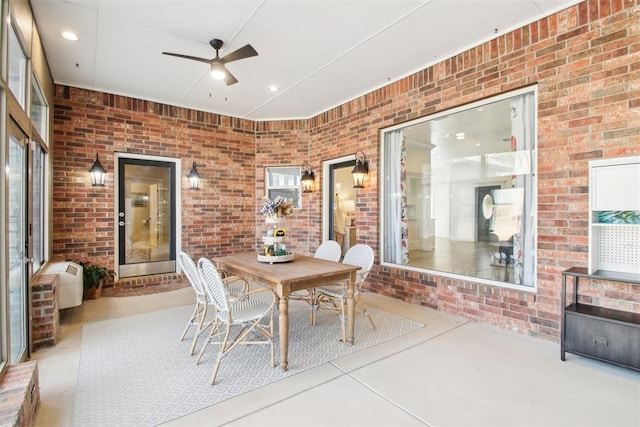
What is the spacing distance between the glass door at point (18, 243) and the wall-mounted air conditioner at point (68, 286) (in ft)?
2.94

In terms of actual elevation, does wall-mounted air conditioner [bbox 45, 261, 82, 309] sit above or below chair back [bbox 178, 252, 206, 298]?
below

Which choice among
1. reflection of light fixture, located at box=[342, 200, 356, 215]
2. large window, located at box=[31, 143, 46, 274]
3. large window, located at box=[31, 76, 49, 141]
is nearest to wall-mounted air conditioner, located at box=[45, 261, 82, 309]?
large window, located at box=[31, 143, 46, 274]

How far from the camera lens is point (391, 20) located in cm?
300

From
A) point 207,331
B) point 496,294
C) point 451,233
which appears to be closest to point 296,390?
point 207,331

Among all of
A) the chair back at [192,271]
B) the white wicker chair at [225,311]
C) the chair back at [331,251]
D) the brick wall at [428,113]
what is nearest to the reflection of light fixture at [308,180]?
the brick wall at [428,113]

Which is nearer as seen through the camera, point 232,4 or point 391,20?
point 232,4

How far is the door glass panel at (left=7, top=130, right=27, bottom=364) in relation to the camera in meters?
2.32

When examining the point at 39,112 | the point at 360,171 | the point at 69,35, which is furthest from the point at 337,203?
the point at 39,112

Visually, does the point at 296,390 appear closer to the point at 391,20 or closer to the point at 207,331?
the point at 207,331

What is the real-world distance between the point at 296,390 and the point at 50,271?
10.5 feet

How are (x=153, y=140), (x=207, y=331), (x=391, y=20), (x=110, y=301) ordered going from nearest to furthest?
(x=391, y=20), (x=207, y=331), (x=110, y=301), (x=153, y=140)

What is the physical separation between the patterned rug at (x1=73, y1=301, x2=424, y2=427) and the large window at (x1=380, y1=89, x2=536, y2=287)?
49.7 inches

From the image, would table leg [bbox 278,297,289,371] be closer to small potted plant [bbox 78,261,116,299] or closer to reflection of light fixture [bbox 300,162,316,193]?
small potted plant [bbox 78,261,116,299]

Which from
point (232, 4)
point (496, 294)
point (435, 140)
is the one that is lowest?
point (496, 294)
